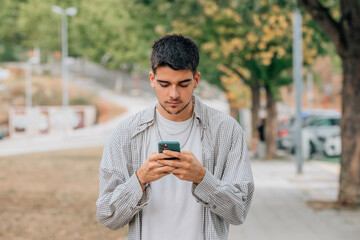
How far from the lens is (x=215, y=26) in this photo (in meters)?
21.0

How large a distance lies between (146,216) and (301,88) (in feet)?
48.8

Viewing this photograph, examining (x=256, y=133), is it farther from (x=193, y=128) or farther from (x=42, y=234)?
(x=193, y=128)

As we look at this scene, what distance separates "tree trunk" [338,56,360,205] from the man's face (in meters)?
8.26

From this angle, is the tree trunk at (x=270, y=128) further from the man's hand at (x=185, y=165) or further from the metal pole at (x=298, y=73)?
the man's hand at (x=185, y=165)

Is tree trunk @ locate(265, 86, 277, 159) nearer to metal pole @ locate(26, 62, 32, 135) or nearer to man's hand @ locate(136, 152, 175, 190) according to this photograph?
man's hand @ locate(136, 152, 175, 190)

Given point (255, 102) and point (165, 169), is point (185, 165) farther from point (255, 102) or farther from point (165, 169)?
point (255, 102)

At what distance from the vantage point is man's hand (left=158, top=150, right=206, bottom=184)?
7.94 ft

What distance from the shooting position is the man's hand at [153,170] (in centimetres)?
244

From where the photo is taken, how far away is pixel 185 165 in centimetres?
244

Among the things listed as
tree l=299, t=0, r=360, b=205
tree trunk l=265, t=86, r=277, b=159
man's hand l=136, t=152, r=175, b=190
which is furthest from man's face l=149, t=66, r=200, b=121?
tree trunk l=265, t=86, r=277, b=159

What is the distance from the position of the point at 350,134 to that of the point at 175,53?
8.47m

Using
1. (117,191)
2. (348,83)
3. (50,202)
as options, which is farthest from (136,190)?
(50,202)

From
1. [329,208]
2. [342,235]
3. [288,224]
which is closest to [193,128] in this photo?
[342,235]

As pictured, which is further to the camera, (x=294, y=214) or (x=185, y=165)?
(x=294, y=214)
